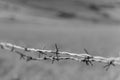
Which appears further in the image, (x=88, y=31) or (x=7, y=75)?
(x=88, y=31)

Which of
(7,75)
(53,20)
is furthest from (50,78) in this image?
(53,20)

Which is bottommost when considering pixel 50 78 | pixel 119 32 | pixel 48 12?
pixel 50 78

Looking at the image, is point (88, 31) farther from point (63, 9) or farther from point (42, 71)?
point (42, 71)

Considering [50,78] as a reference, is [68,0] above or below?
above

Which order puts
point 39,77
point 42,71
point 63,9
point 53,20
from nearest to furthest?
point 39,77
point 42,71
point 53,20
point 63,9

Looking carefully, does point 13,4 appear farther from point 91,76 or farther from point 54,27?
point 91,76

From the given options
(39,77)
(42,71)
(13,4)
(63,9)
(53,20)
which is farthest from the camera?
(63,9)
